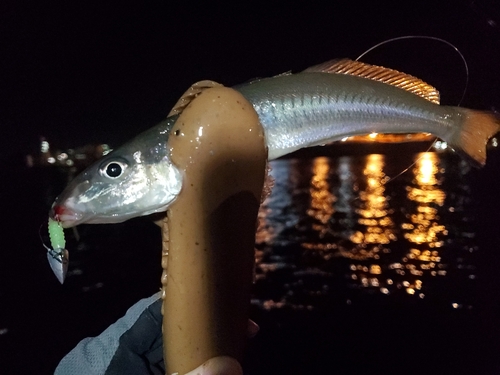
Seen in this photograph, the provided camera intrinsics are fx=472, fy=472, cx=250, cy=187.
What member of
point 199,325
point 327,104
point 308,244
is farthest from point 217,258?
point 308,244

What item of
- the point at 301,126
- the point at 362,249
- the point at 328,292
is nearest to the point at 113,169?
the point at 301,126

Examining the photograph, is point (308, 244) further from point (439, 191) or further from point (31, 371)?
point (439, 191)

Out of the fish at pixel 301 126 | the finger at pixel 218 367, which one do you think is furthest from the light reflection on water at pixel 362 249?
the finger at pixel 218 367

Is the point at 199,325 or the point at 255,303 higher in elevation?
the point at 199,325

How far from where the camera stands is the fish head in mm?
1941

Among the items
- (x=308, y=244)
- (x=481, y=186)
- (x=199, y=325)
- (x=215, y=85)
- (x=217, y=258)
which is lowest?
(x=481, y=186)

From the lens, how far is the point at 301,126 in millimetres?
2119

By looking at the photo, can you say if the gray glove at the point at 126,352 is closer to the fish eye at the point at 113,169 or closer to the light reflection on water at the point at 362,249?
the fish eye at the point at 113,169

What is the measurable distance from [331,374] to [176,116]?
21.6 feet

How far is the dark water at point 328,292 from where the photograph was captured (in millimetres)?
8008

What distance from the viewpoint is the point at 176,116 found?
1974mm

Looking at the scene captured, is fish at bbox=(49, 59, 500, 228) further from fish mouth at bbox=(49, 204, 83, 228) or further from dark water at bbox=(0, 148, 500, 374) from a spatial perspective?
dark water at bbox=(0, 148, 500, 374)

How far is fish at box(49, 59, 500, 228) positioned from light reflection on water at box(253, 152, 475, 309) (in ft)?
8.71

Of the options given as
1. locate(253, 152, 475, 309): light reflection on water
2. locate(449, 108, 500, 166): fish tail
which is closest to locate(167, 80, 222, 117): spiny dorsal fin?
locate(449, 108, 500, 166): fish tail
